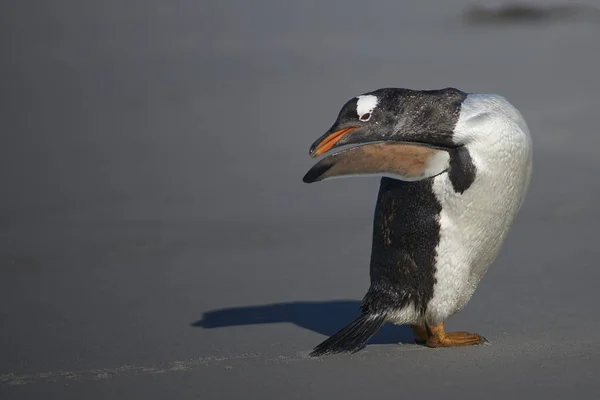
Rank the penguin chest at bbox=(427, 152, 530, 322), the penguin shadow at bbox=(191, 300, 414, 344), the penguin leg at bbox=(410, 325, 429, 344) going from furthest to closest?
1. the penguin shadow at bbox=(191, 300, 414, 344)
2. the penguin leg at bbox=(410, 325, 429, 344)
3. the penguin chest at bbox=(427, 152, 530, 322)

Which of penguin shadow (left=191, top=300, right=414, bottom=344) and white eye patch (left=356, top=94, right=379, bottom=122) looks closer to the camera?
white eye patch (left=356, top=94, right=379, bottom=122)

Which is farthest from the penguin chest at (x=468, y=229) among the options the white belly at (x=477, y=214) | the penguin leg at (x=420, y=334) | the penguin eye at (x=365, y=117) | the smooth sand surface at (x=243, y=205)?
the penguin eye at (x=365, y=117)

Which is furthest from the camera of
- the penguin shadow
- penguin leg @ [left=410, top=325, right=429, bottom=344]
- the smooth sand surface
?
the penguin shadow

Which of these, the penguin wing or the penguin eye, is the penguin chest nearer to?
the penguin wing

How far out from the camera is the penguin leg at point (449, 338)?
452cm

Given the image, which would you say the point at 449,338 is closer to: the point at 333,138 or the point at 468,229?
the point at 468,229

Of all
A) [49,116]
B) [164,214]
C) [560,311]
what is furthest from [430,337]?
[49,116]

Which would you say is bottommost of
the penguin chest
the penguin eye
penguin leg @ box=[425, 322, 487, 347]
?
penguin leg @ box=[425, 322, 487, 347]

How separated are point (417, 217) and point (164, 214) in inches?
114

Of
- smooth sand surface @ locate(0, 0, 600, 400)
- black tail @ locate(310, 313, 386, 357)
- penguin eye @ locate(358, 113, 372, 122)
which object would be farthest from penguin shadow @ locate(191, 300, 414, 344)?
penguin eye @ locate(358, 113, 372, 122)

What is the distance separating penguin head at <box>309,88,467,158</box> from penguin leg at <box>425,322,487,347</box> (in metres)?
0.68

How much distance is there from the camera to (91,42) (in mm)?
11469

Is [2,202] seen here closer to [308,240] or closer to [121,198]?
[121,198]

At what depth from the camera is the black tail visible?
14.6 feet
